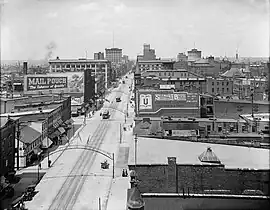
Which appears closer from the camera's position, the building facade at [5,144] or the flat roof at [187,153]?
the building facade at [5,144]

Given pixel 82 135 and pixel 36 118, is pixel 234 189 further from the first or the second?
pixel 82 135

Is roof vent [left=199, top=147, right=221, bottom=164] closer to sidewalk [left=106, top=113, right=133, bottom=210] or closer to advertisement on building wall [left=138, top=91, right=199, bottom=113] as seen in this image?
sidewalk [left=106, top=113, right=133, bottom=210]

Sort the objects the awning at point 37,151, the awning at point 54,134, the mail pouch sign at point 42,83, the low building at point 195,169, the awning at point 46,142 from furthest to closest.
Answer: the mail pouch sign at point 42,83
the awning at point 54,134
the awning at point 46,142
the awning at point 37,151
the low building at point 195,169

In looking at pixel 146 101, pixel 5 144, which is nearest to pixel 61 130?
pixel 146 101

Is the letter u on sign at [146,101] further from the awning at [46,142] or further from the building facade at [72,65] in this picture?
the building facade at [72,65]

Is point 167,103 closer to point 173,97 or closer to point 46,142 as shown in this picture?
point 173,97

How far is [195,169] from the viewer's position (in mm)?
6168

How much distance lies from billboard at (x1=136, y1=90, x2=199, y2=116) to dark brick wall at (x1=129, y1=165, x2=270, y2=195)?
7.92m

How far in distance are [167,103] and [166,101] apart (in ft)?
0.28

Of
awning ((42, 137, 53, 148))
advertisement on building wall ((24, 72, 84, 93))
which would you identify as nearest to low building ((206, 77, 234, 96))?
advertisement on building wall ((24, 72, 84, 93))

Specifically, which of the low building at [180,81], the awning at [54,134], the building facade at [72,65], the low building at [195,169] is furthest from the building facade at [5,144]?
the building facade at [72,65]

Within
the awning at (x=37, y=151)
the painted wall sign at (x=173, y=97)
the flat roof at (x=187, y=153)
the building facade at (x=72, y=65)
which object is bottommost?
the awning at (x=37, y=151)

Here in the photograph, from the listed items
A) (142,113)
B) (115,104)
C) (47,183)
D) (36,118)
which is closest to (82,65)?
(115,104)

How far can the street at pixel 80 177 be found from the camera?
6797 mm
